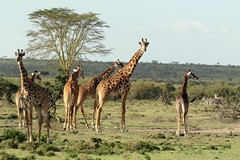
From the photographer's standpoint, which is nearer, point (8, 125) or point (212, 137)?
point (212, 137)

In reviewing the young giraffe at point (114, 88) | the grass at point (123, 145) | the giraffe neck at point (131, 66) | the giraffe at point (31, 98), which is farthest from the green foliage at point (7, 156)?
the giraffe neck at point (131, 66)

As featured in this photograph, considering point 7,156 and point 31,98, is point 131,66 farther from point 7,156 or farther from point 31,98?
point 7,156

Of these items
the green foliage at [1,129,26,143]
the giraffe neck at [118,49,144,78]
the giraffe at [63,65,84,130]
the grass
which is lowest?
the grass

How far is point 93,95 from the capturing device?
18719 millimetres

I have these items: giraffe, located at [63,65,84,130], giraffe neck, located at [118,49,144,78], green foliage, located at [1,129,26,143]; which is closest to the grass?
green foliage, located at [1,129,26,143]

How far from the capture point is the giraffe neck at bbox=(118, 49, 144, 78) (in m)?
18.3

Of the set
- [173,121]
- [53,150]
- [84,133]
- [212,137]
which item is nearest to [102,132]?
[84,133]

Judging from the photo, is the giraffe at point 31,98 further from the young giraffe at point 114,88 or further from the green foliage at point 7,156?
the young giraffe at point 114,88

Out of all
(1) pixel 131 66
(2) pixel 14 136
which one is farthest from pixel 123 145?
(1) pixel 131 66

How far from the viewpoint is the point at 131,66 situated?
60.4ft

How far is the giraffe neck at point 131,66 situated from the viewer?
1827 centimetres

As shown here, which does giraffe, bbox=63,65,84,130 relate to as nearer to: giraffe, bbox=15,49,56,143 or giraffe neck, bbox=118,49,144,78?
giraffe neck, bbox=118,49,144,78

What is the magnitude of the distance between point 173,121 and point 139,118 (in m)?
1.71

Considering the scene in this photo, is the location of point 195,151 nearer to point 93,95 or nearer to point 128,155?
point 128,155
